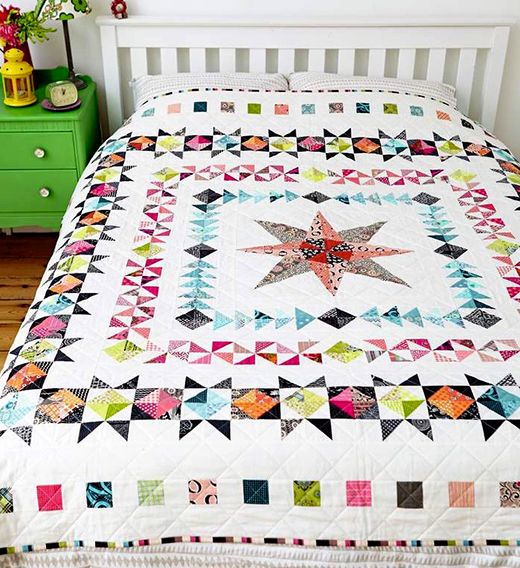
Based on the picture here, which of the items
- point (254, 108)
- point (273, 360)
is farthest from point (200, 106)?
point (273, 360)

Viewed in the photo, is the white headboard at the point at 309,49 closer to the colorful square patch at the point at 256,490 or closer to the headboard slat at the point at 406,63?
the headboard slat at the point at 406,63

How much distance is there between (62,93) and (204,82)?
0.54 meters

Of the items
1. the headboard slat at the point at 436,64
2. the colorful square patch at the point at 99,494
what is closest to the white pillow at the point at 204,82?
the headboard slat at the point at 436,64

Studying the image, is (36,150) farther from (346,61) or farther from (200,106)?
(346,61)

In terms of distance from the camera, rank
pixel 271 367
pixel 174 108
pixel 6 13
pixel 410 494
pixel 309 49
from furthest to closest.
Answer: pixel 309 49 → pixel 6 13 → pixel 174 108 → pixel 271 367 → pixel 410 494

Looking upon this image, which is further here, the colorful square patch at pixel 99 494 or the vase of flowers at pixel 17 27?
the vase of flowers at pixel 17 27

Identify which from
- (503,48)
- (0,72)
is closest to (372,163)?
(503,48)

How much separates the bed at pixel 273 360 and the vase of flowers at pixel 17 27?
22.9 inches

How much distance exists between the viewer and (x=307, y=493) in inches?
73.7

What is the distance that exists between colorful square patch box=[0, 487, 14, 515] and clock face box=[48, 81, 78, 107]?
192 centimetres

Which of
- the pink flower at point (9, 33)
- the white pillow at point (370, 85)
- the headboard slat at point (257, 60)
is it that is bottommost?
the white pillow at point (370, 85)

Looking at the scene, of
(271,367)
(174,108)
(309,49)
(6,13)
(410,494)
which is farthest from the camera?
(309,49)

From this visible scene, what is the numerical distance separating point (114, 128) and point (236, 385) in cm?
203

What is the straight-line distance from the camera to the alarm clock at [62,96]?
339cm
